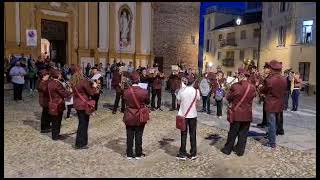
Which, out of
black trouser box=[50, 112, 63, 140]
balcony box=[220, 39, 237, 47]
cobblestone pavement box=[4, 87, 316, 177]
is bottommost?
cobblestone pavement box=[4, 87, 316, 177]

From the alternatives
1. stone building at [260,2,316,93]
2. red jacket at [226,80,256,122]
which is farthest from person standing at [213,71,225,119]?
stone building at [260,2,316,93]

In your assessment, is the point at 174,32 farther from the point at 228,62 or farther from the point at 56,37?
the point at 228,62

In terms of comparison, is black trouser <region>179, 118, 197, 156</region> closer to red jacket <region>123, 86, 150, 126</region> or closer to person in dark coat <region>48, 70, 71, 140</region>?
red jacket <region>123, 86, 150, 126</region>

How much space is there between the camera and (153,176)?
6668mm

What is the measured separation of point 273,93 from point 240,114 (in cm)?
114

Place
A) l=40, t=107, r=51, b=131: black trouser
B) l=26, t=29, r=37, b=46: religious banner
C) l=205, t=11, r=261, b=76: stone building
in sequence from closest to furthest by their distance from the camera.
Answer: l=40, t=107, r=51, b=131: black trouser → l=26, t=29, r=37, b=46: religious banner → l=205, t=11, r=261, b=76: stone building

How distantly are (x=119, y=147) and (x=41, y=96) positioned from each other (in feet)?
8.10

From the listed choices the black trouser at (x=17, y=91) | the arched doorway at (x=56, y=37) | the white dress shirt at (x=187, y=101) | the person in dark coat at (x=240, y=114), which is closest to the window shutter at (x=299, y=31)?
the arched doorway at (x=56, y=37)

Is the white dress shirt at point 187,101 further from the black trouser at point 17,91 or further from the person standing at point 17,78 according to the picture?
the black trouser at point 17,91

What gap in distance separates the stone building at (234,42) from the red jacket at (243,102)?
3453cm

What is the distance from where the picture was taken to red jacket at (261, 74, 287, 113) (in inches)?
336

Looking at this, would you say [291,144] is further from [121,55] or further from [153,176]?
[121,55]

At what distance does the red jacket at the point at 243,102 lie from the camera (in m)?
7.89

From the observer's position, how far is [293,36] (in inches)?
1326
